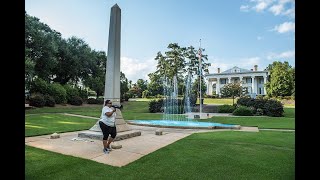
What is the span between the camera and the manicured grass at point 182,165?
4883 mm

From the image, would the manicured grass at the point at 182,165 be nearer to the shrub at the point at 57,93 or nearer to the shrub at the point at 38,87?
the shrub at the point at 38,87

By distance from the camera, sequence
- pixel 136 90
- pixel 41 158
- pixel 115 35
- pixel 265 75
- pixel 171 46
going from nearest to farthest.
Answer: pixel 41 158 < pixel 115 35 < pixel 171 46 < pixel 265 75 < pixel 136 90

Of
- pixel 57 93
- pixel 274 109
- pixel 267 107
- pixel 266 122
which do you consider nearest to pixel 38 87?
pixel 57 93

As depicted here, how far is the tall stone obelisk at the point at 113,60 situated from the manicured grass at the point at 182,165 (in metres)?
3.32

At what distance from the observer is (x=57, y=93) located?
98.1 feet

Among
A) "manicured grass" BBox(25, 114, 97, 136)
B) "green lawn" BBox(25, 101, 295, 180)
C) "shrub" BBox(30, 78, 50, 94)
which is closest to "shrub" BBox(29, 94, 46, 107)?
"shrub" BBox(30, 78, 50, 94)

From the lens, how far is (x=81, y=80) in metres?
43.1

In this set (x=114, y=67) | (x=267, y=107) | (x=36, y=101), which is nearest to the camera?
(x=114, y=67)

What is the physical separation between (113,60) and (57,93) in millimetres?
22828

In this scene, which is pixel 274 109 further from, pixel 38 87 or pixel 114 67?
pixel 38 87

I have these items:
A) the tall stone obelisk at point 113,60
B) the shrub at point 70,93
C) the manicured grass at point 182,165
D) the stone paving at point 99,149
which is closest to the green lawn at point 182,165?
the manicured grass at point 182,165
